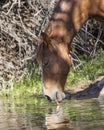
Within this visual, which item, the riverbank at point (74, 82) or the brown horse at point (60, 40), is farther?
the riverbank at point (74, 82)

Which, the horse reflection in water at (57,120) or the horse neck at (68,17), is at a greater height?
the horse neck at (68,17)

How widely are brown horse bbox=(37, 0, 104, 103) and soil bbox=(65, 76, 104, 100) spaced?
7.00 ft

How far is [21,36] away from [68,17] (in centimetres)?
476

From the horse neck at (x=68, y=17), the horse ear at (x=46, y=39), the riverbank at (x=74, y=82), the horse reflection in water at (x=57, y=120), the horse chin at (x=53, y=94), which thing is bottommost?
the horse reflection in water at (x=57, y=120)

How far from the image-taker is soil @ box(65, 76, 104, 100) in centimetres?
1028

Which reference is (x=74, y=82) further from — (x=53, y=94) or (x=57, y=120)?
(x=57, y=120)

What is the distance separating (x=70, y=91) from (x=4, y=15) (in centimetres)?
272

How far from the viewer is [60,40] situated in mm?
7887

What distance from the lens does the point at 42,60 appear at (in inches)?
301

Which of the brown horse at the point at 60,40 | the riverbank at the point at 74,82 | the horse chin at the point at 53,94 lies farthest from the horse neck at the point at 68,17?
the riverbank at the point at 74,82

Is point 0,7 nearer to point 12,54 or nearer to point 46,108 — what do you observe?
point 12,54

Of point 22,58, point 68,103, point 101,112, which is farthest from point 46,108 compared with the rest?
point 22,58

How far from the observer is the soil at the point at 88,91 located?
33.7ft

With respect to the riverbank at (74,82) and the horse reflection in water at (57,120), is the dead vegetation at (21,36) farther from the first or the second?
the horse reflection in water at (57,120)
